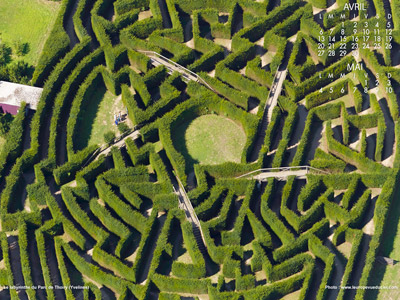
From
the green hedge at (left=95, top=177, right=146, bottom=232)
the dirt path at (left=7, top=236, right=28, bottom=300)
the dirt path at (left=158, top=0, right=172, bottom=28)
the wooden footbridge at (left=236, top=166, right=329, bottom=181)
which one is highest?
the dirt path at (left=158, top=0, right=172, bottom=28)

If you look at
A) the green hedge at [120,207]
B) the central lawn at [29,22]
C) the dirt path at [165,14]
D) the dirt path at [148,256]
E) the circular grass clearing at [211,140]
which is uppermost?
the dirt path at [165,14]

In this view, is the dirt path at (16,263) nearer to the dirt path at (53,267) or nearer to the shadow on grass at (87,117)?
the dirt path at (53,267)

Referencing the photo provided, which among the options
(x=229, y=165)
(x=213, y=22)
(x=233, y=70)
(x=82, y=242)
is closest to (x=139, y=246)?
(x=82, y=242)

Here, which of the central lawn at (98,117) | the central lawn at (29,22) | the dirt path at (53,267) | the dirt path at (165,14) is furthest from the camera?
the dirt path at (165,14)

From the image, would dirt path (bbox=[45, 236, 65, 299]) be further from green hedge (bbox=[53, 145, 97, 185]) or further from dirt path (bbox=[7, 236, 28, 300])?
green hedge (bbox=[53, 145, 97, 185])

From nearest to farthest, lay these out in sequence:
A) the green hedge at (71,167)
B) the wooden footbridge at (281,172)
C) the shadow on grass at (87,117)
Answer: the wooden footbridge at (281,172) < the green hedge at (71,167) < the shadow on grass at (87,117)

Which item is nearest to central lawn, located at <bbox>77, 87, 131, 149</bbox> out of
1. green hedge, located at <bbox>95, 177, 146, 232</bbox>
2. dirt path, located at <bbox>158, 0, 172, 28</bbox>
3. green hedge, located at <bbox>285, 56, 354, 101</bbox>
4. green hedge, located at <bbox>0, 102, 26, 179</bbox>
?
green hedge, located at <bbox>0, 102, 26, 179</bbox>

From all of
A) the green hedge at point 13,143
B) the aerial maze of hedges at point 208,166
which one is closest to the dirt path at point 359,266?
the aerial maze of hedges at point 208,166
